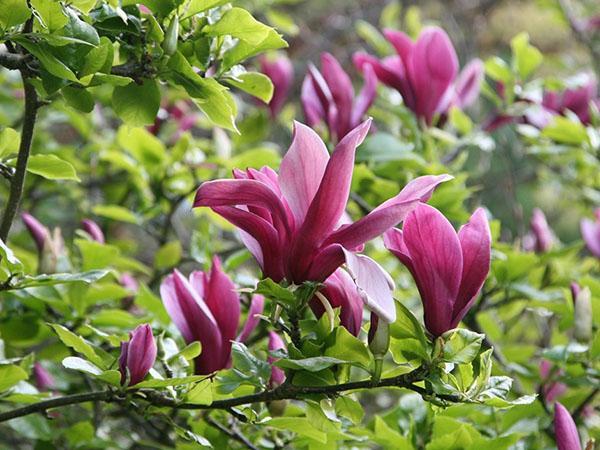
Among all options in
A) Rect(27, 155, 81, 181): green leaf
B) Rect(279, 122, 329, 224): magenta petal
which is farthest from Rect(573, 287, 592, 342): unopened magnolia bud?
Rect(27, 155, 81, 181): green leaf

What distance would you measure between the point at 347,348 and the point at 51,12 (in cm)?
34

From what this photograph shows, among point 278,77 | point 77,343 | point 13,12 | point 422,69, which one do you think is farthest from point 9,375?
point 278,77

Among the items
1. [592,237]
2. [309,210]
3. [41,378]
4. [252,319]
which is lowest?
[41,378]

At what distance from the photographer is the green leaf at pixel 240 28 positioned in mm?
707

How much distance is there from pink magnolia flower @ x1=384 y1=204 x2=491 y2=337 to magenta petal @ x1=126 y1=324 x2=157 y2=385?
21 centimetres

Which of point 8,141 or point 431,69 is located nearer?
point 8,141

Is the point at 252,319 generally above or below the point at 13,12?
below

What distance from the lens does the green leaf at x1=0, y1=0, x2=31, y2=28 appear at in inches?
26.1

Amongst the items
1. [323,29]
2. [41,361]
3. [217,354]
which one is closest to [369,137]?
[217,354]

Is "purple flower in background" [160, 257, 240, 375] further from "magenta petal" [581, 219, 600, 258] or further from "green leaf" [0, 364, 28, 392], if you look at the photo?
"magenta petal" [581, 219, 600, 258]

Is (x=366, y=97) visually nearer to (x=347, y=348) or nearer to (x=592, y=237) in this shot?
(x=592, y=237)

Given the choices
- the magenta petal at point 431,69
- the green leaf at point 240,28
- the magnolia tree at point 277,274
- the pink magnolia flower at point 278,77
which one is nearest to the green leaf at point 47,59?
the magnolia tree at point 277,274

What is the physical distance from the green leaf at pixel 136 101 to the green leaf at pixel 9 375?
0.25 m

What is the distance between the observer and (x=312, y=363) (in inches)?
25.2
